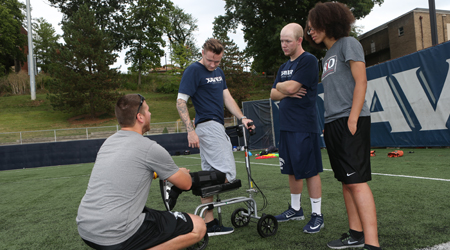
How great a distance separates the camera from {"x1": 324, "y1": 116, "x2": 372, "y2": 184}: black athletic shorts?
80.0 inches

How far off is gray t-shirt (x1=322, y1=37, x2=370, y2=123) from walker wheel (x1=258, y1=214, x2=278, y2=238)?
104 cm

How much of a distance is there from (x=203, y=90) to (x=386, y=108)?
26.8 ft

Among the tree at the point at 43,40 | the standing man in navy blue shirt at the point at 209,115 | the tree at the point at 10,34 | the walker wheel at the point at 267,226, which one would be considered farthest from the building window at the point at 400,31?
the tree at the point at 43,40

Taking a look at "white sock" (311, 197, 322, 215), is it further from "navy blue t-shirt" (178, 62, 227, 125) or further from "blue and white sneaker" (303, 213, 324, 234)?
"navy blue t-shirt" (178, 62, 227, 125)

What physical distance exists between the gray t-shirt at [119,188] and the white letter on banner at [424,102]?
8072 millimetres

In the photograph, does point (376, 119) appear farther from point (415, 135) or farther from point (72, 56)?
point (72, 56)

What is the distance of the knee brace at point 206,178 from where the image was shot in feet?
8.16

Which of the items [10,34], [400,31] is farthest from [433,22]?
[10,34]

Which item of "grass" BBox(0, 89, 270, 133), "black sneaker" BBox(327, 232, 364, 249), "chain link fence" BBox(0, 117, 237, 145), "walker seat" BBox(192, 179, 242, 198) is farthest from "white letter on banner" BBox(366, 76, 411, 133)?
"grass" BBox(0, 89, 270, 133)

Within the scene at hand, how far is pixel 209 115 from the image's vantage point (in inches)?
116

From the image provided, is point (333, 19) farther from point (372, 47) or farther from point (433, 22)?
point (372, 47)

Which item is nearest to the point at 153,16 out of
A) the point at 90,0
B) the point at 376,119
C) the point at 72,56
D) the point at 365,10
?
the point at 90,0

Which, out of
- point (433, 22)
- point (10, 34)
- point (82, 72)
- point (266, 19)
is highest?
point (10, 34)

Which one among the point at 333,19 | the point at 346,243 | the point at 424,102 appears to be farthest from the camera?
the point at 424,102
